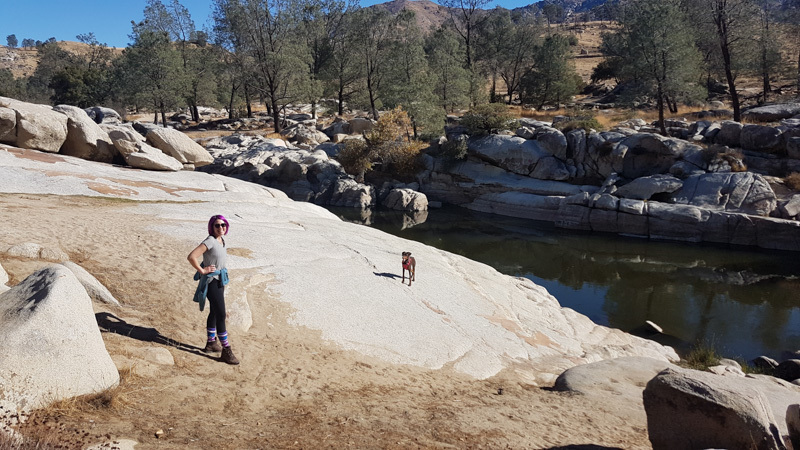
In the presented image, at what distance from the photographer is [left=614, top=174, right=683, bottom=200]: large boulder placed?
33844 mm

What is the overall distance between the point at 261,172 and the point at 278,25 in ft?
68.7

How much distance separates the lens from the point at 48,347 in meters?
6.21

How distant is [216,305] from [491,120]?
40451mm

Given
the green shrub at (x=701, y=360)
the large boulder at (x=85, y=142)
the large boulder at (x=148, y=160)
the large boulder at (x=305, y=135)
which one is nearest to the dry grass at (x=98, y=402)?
the green shrub at (x=701, y=360)

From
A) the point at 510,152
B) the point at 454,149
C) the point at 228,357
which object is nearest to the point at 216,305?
the point at 228,357

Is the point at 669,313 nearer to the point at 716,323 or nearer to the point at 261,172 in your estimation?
the point at 716,323

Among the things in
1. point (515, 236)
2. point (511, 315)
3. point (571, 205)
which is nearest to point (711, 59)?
point (571, 205)

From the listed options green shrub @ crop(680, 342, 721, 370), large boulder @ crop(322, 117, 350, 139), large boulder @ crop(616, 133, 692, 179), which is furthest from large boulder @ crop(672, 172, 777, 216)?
large boulder @ crop(322, 117, 350, 139)

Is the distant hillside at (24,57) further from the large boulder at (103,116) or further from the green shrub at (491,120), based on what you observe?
the green shrub at (491,120)

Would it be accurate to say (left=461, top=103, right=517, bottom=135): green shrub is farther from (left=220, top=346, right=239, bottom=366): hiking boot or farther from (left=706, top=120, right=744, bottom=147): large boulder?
(left=220, top=346, right=239, bottom=366): hiking boot

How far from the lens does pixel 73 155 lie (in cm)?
2597

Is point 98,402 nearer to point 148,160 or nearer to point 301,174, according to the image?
point 148,160

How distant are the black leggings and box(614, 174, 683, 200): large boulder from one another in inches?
1290

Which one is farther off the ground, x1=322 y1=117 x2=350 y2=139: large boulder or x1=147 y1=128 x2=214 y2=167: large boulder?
x1=322 y1=117 x2=350 y2=139: large boulder
